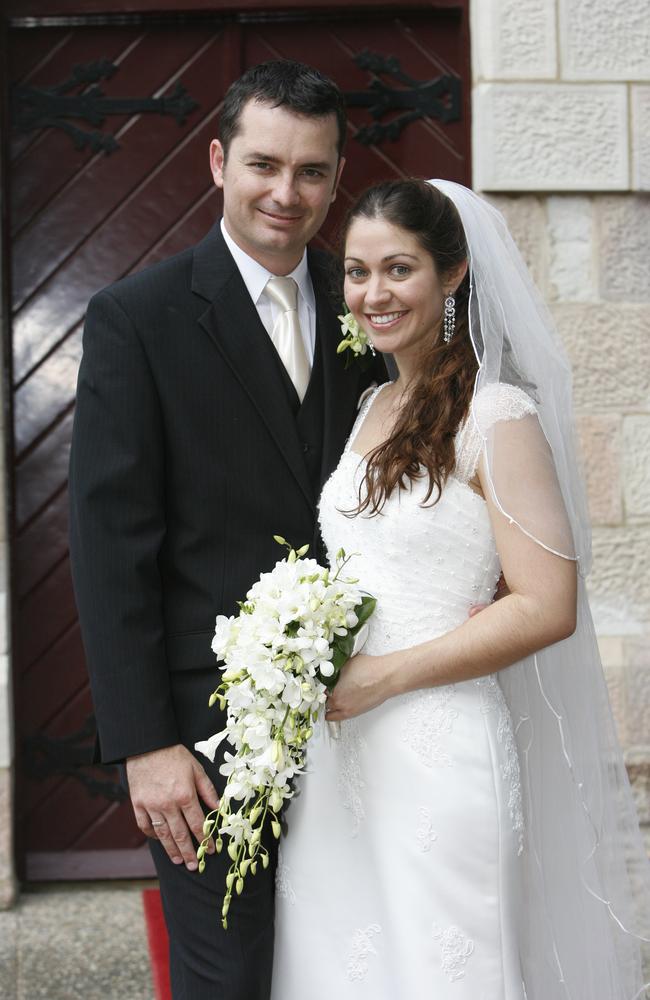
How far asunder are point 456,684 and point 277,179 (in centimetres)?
110

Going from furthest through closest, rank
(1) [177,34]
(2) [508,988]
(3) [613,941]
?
1. (1) [177,34]
2. (3) [613,941]
3. (2) [508,988]

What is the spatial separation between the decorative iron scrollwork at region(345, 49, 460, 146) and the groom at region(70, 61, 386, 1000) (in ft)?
6.07

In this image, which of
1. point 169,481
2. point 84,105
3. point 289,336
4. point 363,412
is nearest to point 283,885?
point 169,481

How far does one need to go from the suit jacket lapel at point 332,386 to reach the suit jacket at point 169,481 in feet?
0.04

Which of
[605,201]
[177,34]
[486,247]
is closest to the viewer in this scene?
[486,247]

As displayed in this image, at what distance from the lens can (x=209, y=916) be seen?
8.00 ft

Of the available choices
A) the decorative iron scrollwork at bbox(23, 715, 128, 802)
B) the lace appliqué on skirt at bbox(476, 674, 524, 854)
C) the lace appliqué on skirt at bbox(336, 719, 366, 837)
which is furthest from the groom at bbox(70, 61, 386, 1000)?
the decorative iron scrollwork at bbox(23, 715, 128, 802)

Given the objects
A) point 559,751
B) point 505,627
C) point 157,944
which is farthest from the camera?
point 157,944

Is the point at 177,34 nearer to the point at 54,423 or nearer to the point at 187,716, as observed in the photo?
the point at 54,423

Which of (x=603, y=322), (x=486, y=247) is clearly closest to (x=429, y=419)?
(x=486, y=247)

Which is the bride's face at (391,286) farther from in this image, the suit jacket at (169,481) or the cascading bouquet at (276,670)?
the cascading bouquet at (276,670)

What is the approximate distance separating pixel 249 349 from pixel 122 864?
102 inches

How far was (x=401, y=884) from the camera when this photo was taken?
2.33 metres

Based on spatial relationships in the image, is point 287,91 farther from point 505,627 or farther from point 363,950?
point 363,950
